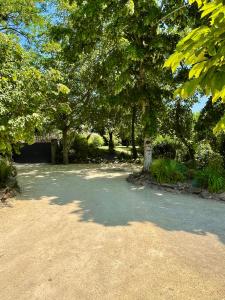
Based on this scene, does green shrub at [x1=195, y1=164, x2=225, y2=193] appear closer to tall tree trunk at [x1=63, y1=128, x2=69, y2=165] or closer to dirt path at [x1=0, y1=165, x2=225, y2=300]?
dirt path at [x1=0, y1=165, x2=225, y2=300]

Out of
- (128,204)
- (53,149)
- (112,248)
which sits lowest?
(112,248)

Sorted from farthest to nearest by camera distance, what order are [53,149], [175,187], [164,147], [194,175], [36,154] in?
[36,154], [53,149], [164,147], [194,175], [175,187]

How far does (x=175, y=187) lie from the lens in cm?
1011

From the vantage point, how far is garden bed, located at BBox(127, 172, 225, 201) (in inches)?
354

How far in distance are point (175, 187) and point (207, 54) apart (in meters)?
8.53

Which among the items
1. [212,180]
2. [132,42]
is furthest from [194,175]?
[132,42]

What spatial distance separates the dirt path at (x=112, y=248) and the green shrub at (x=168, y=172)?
1.49m

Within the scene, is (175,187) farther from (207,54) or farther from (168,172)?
(207,54)

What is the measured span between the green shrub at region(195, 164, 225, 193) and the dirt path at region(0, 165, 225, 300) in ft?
2.67

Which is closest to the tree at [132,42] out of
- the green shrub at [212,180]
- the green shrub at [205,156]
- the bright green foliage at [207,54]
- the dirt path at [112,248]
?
the green shrub at [205,156]

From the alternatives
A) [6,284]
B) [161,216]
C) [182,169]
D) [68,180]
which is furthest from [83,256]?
[68,180]

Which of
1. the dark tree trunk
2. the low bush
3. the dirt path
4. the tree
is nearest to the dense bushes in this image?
the dirt path

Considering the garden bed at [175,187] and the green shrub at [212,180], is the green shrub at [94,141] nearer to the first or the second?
the garden bed at [175,187]

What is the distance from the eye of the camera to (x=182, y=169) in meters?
11.0
